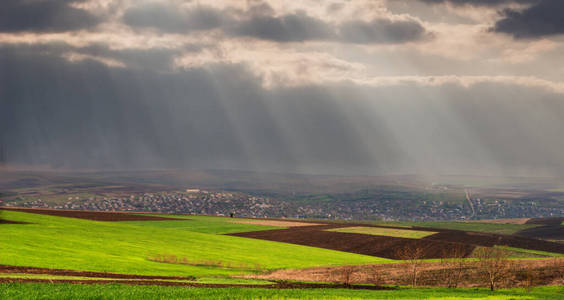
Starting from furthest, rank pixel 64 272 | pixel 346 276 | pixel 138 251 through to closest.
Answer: pixel 138 251, pixel 346 276, pixel 64 272

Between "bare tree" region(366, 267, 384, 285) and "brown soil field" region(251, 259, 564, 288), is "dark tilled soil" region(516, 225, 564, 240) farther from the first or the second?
"bare tree" region(366, 267, 384, 285)

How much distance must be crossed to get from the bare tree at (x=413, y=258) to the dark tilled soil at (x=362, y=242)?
0.72 meters

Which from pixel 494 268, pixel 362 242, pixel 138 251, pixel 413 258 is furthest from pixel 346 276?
pixel 362 242

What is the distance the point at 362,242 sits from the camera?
4277 inches

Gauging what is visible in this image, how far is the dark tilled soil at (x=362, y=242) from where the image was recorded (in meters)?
95.1

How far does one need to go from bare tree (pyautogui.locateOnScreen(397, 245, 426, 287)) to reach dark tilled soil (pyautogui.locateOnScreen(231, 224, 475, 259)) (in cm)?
72

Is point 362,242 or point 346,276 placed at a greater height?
point 346,276

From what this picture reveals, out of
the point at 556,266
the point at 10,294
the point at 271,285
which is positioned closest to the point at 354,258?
the point at 556,266

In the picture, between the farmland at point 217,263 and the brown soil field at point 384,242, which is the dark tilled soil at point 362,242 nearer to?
the brown soil field at point 384,242

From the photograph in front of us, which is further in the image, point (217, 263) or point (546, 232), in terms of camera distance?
point (546, 232)

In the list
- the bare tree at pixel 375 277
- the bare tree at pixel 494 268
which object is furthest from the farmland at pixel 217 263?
the bare tree at pixel 494 268

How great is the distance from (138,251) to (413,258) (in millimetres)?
49434

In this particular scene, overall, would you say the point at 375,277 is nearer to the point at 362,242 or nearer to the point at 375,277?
the point at 375,277

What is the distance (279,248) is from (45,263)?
159 feet
